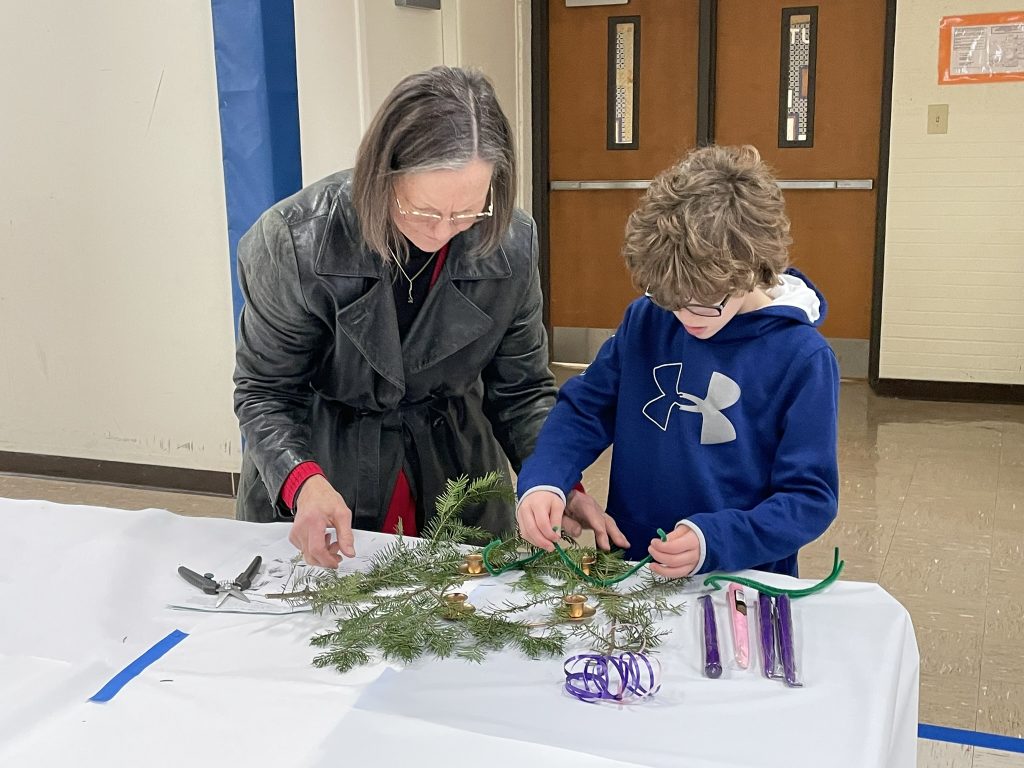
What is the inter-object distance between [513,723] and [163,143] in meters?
3.16

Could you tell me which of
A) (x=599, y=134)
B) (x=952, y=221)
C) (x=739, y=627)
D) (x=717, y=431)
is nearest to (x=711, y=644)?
(x=739, y=627)

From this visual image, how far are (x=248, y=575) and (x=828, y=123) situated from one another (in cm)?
473

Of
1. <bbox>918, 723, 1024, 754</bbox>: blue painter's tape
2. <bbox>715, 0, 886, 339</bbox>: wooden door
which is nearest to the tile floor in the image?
<bbox>918, 723, 1024, 754</bbox>: blue painter's tape

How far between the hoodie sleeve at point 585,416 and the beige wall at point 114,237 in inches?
93.7

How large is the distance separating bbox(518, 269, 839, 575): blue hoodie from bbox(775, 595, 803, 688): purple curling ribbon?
12 centimetres

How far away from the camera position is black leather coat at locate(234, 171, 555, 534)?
1.66 metres

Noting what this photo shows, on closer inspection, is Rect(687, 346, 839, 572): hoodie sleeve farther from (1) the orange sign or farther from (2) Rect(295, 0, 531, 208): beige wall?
(1) the orange sign

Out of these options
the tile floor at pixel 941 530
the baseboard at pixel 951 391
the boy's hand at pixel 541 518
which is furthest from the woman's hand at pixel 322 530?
the baseboard at pixel 951 391

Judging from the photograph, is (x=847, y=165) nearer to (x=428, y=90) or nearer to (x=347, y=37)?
(x=347, y=37)

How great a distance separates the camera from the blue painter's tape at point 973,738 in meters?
2.25

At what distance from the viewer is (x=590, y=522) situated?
1.57m

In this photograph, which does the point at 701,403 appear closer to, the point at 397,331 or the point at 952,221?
the point at 397,331

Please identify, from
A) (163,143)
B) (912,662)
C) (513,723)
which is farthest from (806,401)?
(163,143)

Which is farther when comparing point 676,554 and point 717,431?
point 717,431
